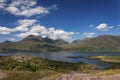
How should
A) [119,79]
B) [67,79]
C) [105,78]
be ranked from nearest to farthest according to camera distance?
1. [119,79]
2. [105,78]
3. [67,79]

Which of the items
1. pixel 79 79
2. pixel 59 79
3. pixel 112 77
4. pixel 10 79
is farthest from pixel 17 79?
pixel 112 77

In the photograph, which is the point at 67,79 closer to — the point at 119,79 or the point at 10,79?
the point at 119,79

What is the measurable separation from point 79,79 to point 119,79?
12299 millimetres

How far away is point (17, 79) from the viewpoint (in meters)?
114

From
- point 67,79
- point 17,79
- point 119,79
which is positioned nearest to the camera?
point 119,79

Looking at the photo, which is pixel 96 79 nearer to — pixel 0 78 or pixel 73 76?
pixel 73 76

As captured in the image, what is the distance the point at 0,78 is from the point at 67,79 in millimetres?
63322

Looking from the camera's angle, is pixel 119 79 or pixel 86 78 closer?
pixel 119 79

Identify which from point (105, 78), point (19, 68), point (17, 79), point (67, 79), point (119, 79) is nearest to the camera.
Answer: point (119, 79)

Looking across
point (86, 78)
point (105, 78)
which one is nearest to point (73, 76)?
point (86, 78)

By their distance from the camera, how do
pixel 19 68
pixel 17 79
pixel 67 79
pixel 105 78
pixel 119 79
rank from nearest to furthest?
pixel 119 79 → pixel 105 78 → pixel 67 79 → pixel 17 79 → pixel 19 68

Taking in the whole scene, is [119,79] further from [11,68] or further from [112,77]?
[11,68]

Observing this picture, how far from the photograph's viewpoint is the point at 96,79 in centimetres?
5978

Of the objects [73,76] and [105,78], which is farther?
[73,76]
